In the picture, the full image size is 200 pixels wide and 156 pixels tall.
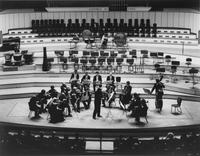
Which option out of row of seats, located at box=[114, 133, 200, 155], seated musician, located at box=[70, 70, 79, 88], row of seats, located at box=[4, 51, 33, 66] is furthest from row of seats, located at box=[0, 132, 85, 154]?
row of seats, located at box=[4, 51, 33, 66]

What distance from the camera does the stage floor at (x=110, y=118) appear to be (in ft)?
43.5

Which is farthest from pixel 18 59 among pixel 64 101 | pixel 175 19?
pixel 175 19

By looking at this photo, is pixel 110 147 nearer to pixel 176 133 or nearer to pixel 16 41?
pixel 176 133

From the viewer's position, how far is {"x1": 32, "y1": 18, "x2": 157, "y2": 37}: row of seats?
969 inches

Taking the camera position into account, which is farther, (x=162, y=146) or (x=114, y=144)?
(x=114, y=144)

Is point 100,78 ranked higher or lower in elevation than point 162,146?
higher

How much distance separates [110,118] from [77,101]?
1.55 meters

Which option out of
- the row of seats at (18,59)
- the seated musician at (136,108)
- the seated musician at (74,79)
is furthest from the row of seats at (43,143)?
the row of seats at (18,59)

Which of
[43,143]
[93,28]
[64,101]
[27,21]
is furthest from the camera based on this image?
[27,21]

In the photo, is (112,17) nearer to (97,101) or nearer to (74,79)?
(74,79)

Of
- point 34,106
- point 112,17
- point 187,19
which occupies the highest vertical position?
point 112,17

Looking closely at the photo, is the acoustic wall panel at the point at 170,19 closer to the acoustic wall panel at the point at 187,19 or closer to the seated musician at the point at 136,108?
the acoustic wall panel at the point at 187,19

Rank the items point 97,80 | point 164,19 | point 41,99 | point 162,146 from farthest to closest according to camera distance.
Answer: point 164,19 < point 97,80 < point 41,99 < point 162,146

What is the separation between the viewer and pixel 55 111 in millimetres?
13344
